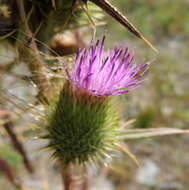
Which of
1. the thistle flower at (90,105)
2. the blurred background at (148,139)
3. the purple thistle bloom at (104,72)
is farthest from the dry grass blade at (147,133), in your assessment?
the blurred background at (148,139)

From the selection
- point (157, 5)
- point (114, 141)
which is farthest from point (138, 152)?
point (157, 5)

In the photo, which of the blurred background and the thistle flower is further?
the blurred background

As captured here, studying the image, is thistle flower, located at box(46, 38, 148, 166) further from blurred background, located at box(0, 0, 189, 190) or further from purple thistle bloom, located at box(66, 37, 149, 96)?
A: blurred background, located at box(0, 0, 189, 190)

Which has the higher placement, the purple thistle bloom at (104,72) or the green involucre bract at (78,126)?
the purple thistle bloom at (104,72)

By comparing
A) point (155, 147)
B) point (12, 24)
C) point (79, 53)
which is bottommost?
point (155, 147)

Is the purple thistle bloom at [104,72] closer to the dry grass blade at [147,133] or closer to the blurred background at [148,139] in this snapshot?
the dry grass blade at [147,133]

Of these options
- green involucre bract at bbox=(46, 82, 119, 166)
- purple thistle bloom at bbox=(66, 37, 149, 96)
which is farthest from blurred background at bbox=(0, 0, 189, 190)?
purple thistle bloom at bbox=(66, 37, 149, 96)

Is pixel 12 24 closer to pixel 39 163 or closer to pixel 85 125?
pixel 85 125

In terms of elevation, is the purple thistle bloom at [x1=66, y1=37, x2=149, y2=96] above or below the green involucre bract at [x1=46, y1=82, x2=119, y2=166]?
above
